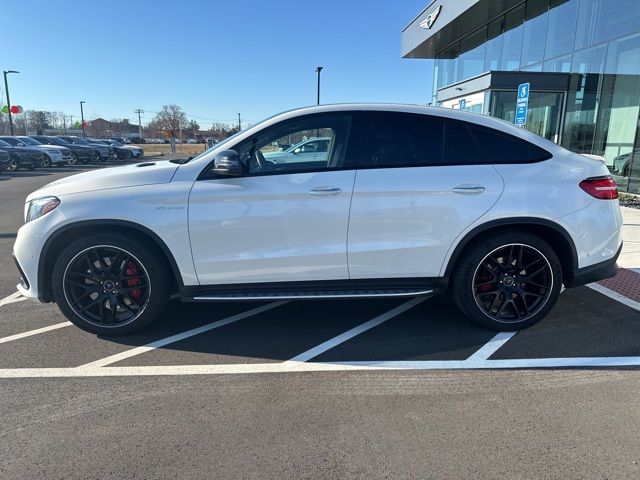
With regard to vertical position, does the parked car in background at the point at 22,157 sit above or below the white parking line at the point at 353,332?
above

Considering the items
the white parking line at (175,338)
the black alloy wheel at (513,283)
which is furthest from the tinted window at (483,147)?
the white parking line at (175,338)

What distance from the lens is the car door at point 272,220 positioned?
3.58m

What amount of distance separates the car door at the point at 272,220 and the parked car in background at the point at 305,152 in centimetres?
6

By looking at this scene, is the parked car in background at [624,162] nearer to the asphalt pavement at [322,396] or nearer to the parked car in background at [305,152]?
the asphalt pavement at [322,396]

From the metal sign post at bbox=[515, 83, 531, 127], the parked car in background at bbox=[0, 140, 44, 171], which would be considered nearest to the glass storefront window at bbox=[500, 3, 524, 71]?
the metal sign post at bbox=[515, 83, 531, 127]

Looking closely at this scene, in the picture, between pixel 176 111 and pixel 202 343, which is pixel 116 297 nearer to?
pixel 202 343

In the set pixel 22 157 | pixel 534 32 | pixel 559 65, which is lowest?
pixel 22 157

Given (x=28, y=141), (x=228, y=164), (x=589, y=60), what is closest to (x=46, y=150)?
(x=28, y=141)

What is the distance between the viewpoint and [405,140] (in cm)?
378

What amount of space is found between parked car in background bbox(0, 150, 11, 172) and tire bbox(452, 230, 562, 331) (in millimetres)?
23481

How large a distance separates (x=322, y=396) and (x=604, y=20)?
1372 cm

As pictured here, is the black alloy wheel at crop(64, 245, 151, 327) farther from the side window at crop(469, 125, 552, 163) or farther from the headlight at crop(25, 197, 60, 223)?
the side window at crop(469, 125, 552, 163)

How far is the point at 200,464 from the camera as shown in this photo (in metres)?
2.37

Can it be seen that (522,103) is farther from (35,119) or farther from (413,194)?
(35,119)
